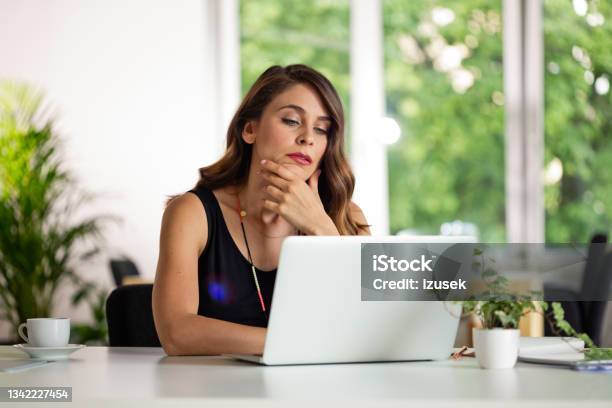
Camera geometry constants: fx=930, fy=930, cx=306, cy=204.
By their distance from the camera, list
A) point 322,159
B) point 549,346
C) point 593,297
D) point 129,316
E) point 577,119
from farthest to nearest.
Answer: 1. point 577,119
2. point 593,297
3. point 322,159
4. point 129,316
5. point 549,346

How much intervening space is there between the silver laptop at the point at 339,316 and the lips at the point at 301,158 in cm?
81

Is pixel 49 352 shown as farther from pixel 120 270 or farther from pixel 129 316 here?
pixel 120 270

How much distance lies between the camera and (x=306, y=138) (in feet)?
7.85

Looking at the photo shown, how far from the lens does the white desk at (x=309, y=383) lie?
47.8 inches

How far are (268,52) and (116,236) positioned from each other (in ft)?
5.63

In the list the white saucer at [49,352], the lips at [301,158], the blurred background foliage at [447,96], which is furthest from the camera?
the blurred background foliage at [447,96]

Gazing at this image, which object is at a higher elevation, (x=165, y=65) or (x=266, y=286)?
(x=165, y=65)

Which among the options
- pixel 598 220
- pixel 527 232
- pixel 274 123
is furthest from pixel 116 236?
pixel 274 123

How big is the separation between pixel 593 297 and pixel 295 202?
247 centimetres

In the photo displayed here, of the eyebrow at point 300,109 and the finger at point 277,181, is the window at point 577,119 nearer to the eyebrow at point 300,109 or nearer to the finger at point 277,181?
the eyebrow at point 300,109

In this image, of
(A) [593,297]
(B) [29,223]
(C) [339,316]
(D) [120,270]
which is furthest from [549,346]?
(B) [29,223]

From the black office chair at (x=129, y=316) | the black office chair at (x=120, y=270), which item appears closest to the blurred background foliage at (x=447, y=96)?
the black office chair at (x=120, y=270)

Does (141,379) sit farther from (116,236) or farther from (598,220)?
(598,220)

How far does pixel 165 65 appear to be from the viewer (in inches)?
247
